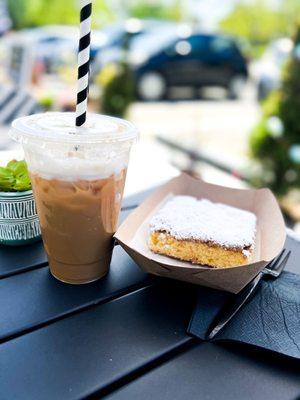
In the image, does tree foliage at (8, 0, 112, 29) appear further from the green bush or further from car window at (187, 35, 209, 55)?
the green bush

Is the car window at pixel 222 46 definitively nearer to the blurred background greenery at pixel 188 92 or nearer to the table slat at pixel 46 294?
the blurred background greenery at pixel 188 92

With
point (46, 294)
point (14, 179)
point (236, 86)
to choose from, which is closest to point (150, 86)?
point (236, 86)

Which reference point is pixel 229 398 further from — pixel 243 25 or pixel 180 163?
pixel 243 25

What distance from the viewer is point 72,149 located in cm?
84

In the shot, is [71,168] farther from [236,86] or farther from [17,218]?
[236,86]

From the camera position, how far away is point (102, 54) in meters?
7.78

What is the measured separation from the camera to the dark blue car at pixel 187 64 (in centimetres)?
807

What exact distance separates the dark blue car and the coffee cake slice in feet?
23.9

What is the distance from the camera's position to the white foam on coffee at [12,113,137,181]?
84 centimetres

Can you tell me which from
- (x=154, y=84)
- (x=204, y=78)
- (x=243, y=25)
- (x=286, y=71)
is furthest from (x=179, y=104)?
(x=243, y=25)

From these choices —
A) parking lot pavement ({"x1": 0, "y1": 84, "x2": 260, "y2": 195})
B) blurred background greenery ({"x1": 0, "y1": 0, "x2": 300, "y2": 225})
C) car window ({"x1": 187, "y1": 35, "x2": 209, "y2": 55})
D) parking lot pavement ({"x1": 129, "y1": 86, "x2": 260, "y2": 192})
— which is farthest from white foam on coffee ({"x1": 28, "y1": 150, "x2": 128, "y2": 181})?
car window ({"x1": 187, "y1": 35, "x2": 209, "y2": 55})

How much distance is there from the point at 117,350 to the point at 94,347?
1.6 inches

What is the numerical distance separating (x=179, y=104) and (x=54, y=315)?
24.6ft

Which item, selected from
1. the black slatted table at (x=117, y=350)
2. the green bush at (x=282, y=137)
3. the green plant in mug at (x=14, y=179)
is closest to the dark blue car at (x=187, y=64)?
the green bush at (x=282, y=137)
